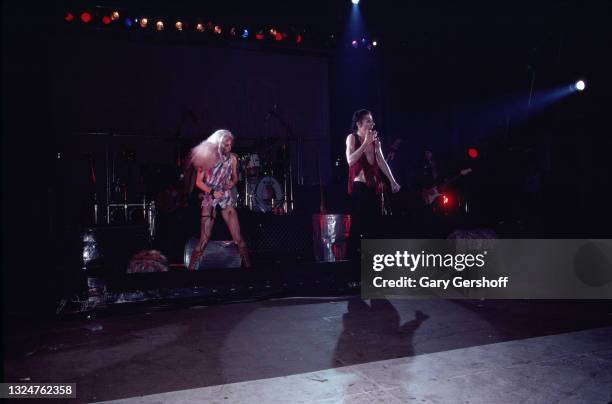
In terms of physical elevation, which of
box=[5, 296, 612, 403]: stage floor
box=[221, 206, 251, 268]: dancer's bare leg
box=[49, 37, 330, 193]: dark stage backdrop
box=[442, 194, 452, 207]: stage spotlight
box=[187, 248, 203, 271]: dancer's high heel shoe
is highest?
box=[49, 37, 330, 193]: dark stage backdrop

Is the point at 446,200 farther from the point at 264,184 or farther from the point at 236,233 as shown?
the point at 236,233

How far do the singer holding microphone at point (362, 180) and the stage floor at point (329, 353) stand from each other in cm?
89

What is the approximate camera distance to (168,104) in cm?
1036

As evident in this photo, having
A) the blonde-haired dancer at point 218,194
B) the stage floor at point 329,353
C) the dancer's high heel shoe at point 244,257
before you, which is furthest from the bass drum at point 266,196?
the stage floor at point 329,353

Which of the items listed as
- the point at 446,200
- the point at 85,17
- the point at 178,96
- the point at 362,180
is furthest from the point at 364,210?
the point at 178,96

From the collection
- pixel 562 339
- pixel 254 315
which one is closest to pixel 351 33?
pixel 254 315

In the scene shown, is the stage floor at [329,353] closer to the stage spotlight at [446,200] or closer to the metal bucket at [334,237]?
the metal bucket at [334,237]

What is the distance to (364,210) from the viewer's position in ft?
15.5

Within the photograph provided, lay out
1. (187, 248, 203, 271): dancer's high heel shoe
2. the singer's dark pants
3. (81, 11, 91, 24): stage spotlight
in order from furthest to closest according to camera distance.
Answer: (81, 11, 91, 24): stage spotlight < (187, 248, 203, 271): dancer's high heel shoe < the singer's dark pants

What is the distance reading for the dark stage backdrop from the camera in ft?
31.3

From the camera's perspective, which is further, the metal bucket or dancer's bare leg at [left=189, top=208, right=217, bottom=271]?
the metal bucket

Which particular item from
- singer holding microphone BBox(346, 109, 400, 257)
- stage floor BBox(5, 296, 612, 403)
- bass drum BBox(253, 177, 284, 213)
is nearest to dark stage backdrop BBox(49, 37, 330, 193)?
bass drum BBox(253, 177, 284, 213)

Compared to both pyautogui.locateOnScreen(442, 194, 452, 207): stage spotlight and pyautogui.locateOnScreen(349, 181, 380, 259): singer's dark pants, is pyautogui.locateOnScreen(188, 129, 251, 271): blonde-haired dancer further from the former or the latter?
pyautogui.locateOnScreen(442, 194, 452, 207): stage spotlight

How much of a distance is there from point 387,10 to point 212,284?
251 inches
